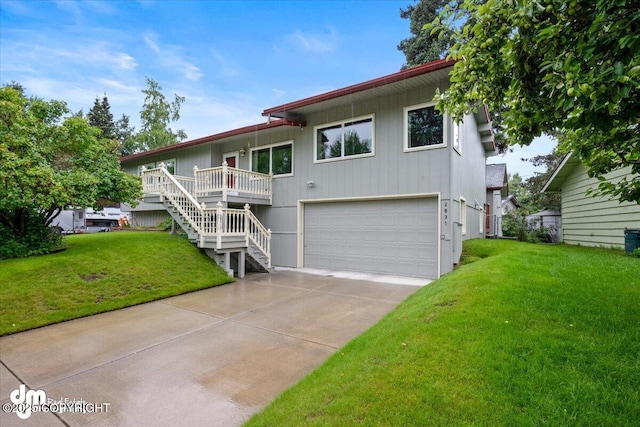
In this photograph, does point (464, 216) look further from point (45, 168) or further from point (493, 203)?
point (45, 168)

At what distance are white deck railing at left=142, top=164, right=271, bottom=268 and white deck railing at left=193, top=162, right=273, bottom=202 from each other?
863mm

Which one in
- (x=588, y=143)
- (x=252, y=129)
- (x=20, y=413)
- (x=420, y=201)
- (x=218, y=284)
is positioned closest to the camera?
(x=20, y=413)

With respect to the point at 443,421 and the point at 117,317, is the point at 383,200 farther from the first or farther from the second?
the point at 443,421

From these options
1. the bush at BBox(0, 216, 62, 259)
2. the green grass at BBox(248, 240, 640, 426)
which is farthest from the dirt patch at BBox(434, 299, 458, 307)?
the bush at BBox(0, 216, 62, 259)

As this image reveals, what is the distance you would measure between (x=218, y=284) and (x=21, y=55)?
556 inches

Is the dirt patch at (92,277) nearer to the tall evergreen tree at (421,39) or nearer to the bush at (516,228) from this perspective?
the bush at (516,228)

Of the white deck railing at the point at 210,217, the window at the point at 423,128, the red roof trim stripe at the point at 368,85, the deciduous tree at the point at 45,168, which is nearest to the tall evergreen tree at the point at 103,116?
the white deck railing at the point at 210,217

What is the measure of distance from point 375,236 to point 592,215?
30.8ft

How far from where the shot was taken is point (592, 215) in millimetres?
12344

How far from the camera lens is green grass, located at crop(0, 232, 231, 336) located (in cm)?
559

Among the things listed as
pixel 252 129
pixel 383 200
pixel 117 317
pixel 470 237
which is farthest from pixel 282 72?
pixel 117 317

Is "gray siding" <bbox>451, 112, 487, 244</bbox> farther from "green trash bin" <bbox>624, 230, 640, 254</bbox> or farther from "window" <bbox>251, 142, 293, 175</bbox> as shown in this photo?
"window" <bbox>251, 142, 293, 175</bbox>

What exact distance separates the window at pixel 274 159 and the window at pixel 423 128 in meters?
4.43

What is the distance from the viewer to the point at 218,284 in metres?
8.33
